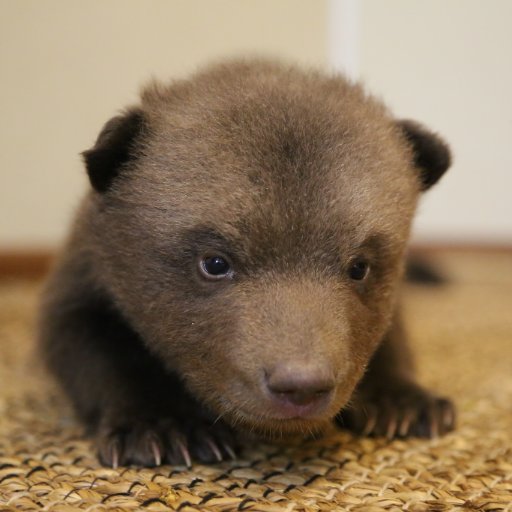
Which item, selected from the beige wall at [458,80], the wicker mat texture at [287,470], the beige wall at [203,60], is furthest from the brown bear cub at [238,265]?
the beige wall at [458,80]

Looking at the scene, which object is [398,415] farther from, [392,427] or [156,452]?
[156,452]

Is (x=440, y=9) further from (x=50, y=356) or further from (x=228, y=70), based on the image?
(x=50, y=356)

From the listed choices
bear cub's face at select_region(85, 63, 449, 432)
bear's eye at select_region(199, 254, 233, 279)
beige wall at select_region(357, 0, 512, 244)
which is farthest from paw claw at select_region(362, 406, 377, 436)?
beige wall at select_region(357, 0, 512, 244)

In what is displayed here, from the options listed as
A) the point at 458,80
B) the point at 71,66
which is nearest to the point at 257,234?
the point at 71,66

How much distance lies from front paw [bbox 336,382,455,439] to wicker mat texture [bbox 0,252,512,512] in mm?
53

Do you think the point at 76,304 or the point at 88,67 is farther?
the point at 88,67

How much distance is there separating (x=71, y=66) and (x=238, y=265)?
14.9 feet

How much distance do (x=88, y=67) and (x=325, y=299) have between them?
15.4 ft

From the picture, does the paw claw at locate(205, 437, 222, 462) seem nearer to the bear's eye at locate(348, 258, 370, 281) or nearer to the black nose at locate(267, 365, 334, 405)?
the black nose at locate(267, 365, 334, 405)

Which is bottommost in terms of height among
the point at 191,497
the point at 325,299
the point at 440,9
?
the point at 191,497

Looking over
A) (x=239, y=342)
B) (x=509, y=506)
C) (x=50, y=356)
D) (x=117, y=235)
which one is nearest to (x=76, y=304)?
(x=50, y=356)

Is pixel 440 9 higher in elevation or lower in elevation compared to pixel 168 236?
higher

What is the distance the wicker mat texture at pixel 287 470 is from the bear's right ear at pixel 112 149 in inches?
35.1

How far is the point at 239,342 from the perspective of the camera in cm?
202
